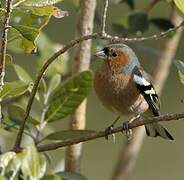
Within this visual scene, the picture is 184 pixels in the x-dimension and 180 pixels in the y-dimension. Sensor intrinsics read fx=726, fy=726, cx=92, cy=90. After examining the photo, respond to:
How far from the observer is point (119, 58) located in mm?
3912

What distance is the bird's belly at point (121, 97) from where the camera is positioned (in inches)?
143

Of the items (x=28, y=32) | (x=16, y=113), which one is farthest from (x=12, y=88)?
(x=16, y=113)

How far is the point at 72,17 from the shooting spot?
23.0 ft

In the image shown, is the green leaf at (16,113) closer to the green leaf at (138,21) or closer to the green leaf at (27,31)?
the green leaf at (27,31)

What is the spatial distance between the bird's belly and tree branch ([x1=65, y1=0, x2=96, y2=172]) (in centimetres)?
41

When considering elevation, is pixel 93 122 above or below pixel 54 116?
A: above

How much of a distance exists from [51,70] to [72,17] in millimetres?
3496

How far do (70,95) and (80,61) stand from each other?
11.7 inches

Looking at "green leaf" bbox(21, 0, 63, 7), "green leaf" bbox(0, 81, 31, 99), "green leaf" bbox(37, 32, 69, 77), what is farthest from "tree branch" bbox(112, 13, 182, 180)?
"green leaf" bbox(21, 0, 63, 7)

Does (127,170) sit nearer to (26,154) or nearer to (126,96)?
(126,96)

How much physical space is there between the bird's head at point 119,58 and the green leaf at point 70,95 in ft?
2.91

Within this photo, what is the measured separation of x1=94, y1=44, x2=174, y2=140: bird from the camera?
3.59m

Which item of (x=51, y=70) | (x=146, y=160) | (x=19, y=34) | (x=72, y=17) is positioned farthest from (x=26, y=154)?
(x=146, y=160)

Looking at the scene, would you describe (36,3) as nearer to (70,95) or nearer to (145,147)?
(70,95)
